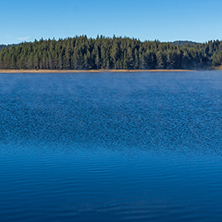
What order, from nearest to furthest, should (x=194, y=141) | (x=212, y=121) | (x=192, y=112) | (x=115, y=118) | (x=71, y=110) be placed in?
1. (x=194, y=141)
2. (x=212, y=121)
3. (x=115, y=118)
4. (x=192, y=112)
5. (x=71, y=110)

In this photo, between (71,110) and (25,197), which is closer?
(25,197)

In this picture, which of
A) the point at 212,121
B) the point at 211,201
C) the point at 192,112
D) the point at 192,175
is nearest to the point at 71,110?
the point at 192,112

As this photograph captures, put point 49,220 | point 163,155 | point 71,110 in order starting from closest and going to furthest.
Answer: point 49,220, point 163,155, point 71,110

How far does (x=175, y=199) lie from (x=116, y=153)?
8428 millimetres

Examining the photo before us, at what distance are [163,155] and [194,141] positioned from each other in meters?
5.50

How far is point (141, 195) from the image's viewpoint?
13859mm

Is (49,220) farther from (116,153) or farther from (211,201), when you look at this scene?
(116,153)

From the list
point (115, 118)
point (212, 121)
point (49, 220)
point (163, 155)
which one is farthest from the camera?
point (115, 118)

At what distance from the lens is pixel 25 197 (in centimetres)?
Answer: 1345

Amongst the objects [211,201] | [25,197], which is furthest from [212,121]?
[25,197]

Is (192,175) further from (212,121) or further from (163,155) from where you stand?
(212,121)

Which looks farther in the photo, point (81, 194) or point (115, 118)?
point (115, 118)

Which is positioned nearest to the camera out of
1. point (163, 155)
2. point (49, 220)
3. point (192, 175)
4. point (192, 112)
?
point (49, 220)

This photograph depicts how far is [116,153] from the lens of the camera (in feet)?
70.5
